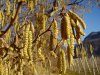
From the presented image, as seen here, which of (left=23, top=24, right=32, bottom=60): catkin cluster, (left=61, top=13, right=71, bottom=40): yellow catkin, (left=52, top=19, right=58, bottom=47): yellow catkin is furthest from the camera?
(left=52, top=19, right=58, bottom=47): yellow catkin

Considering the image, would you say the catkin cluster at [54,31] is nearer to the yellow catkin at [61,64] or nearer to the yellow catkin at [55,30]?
the yellow catkin at [55,30]

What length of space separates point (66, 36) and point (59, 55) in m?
0.49

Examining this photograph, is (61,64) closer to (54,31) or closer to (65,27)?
(54,31)

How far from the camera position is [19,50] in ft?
9.54

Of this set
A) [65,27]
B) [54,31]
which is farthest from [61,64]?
[65,27]

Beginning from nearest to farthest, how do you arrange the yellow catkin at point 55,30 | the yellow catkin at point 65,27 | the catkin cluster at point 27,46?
the yellow catkin at point 65,27, the catkin cluster at point 27,46, the yellow catkin at point 55,30

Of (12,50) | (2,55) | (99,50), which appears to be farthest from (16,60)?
(99,50)

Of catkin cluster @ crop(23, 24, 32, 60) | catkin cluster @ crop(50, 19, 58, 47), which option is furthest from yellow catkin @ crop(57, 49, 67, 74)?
catkin cluster @ crop(23, 24, 32, 60)

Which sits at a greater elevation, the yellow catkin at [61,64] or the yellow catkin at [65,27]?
the yellow catkin at [65,27]

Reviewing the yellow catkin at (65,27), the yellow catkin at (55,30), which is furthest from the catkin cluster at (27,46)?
the yellow catkin at (65,27)

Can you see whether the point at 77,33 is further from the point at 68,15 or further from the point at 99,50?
the point at 99,50

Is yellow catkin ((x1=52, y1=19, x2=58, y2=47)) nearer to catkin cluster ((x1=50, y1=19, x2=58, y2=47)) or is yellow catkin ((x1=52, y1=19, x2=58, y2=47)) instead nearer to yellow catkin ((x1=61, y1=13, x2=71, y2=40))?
catkin cluster ((x1=50, y1=19, x2=58, y2=47))

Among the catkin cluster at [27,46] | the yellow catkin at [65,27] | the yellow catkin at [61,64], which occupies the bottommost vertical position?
the yellow catkin at [61,64]

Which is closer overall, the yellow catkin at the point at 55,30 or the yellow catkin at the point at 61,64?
the yellow catkin at the point at 61,64
